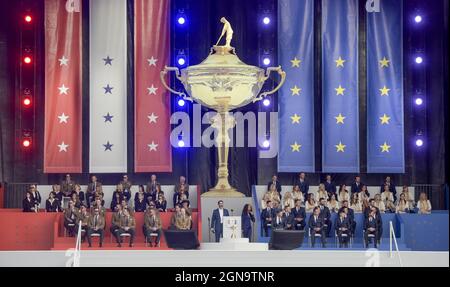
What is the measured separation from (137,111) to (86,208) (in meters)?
3.65

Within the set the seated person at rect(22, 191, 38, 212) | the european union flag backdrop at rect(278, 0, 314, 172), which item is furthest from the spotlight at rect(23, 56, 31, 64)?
the european union flag backdrop at rect(278, 0, 314, 172)

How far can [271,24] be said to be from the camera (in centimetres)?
2927

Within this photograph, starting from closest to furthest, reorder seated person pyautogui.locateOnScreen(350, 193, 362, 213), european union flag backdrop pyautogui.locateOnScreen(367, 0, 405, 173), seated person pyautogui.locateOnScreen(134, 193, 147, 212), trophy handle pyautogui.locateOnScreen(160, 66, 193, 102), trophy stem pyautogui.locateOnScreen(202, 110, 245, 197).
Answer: seated person pyautogui.locateOnScreen(350, 193, 362, 213) < seated person pyautogui.locateOnScreen(134, 193, 147, 212) < trophy stem pyautogui.locateOnScreen(202, 110, 245, 197) < trophy handle pyautogui.locateOnScreen(160, 66, 193, 102) < european union flag backdrop pyautogui.locateOnScreen(367, 0, 405, 173)

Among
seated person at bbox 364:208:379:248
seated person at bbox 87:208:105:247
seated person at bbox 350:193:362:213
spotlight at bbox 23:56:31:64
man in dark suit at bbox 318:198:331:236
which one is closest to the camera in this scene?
seated person at bbox 364:208:379:248

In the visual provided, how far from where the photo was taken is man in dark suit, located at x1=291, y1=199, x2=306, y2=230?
2544 cm

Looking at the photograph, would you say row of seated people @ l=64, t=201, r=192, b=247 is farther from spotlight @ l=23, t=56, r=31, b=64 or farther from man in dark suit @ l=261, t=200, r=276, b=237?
spotlight @ l=23, t=56, r=31, b=64

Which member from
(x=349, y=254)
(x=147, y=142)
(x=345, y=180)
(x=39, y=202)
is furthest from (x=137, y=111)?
(x=349, y=254)

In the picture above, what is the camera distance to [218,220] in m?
25.8

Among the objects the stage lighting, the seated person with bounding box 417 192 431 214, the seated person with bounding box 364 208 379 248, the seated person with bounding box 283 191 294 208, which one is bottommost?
the seated person with bounding box 364 208 379 248

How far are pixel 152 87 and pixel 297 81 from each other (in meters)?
3.61

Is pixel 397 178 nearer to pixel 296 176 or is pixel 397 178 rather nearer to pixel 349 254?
pixel 296 176

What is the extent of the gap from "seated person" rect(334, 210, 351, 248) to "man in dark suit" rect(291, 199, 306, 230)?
0.72m

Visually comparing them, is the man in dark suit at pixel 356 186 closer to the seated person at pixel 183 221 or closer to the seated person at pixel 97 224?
the seated person at pixel 183 221

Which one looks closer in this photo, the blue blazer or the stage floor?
the stage floor
